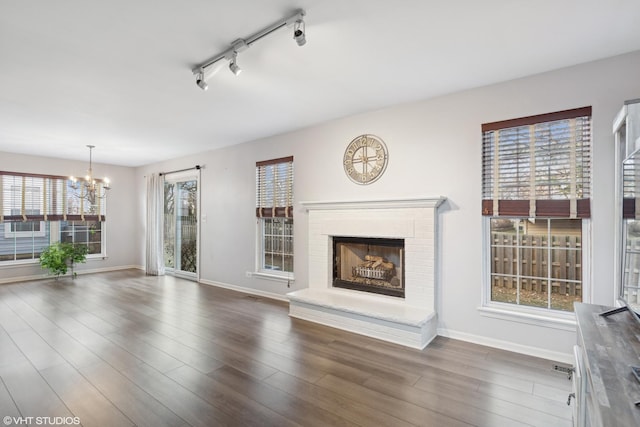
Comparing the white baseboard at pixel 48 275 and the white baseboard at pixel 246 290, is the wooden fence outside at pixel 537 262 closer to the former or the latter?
the white baseboard at pixel 246 290

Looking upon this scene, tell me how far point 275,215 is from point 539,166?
11.8ft

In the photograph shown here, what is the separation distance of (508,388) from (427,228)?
1.64 metres

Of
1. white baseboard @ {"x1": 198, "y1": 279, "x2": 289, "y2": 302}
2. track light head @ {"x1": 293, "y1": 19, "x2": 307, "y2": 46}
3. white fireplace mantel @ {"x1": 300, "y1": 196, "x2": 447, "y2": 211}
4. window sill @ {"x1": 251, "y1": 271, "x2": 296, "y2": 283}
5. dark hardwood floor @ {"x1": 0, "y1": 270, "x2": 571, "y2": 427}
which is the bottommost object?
white baseboard @ {"x1": 198, "y1": 279, "x2": 289, "y2": 302}

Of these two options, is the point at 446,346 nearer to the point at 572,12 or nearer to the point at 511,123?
the point at 511,123

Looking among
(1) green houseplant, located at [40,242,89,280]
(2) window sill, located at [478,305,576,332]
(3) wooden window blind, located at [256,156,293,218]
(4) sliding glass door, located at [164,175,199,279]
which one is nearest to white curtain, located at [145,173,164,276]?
(4) sliding glass door, located at [164,175,199,279]

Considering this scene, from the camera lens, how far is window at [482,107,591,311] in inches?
113

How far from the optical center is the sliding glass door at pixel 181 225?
6.91 metres

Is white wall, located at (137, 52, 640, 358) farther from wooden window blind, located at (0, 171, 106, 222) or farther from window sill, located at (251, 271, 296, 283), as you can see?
wooden window blind, located at (0, 171, 106, 222)

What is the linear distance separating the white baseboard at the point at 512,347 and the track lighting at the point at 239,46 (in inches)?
126

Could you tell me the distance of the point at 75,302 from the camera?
484 cm

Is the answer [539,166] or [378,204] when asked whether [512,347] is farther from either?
[378,204]

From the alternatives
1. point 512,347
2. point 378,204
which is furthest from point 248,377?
point 512,347

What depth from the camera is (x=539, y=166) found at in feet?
9.95

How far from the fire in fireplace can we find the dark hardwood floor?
776 millimetres
